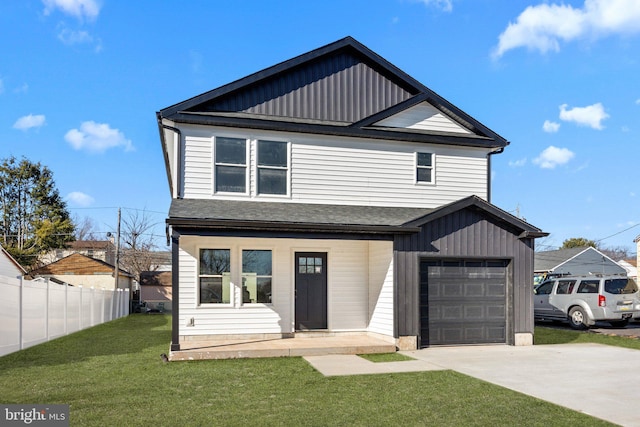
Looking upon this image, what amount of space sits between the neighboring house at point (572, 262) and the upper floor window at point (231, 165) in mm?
36042

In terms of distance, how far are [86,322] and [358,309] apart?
36.1 feet

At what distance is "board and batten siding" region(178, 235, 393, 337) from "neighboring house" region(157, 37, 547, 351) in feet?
0.09

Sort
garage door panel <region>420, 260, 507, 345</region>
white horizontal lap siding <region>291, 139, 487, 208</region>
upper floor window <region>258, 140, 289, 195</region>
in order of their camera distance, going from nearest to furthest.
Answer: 1. garage door panel <region>420, 260, 507, 345</region>
2. upper floor window <region>258, 140, 289, 195</region>
3. white horizontal lap siding <region>291, 139, 487, 208</region>

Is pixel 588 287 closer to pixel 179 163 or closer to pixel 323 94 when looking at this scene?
pixel 323 94

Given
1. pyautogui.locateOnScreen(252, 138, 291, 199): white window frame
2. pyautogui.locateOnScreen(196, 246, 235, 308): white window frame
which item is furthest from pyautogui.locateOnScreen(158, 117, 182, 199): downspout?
pyautogui.locateOnScreen(252, 138, 291, 199): white window frame

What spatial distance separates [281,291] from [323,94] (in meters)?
5.36

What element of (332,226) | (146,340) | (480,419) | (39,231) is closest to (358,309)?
(332,226)

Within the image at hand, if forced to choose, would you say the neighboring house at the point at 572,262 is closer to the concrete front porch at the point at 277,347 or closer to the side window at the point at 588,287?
the side window at the point at 588,287

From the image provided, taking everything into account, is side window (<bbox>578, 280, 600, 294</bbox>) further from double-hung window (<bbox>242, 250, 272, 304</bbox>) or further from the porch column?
the porch column

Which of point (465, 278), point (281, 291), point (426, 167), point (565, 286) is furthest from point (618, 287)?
point (281, 291)

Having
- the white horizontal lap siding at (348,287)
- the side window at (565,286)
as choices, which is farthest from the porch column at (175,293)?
the side window at (565,286)

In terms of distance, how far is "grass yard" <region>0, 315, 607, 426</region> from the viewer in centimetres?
611

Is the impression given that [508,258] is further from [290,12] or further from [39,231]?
[39,231]

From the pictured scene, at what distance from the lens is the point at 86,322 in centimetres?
1894
